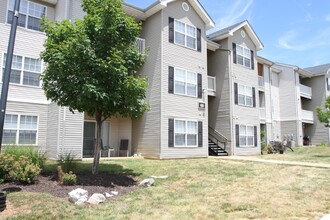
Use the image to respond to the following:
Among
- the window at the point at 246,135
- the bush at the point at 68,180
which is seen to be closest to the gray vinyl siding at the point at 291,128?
the window at the point at 246,135

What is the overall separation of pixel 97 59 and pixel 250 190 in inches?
263

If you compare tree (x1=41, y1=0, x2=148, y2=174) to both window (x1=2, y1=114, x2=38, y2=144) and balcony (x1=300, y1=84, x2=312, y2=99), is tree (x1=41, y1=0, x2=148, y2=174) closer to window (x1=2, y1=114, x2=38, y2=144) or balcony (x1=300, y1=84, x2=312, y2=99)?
window (x1=2, y1=114, x2=38, y2=144)

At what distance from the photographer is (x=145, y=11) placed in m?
19.2

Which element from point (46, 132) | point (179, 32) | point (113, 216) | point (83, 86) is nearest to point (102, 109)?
point (83, 86)

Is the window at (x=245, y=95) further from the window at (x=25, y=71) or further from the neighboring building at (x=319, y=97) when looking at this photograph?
the neighboring building at (x=319, y=97)

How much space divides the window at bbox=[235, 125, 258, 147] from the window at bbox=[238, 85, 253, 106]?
6.45 ft

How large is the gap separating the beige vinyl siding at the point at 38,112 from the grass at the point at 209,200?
21.5 ft

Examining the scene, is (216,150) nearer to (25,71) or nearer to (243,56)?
(243,56)

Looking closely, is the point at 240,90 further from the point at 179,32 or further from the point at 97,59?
the point at 97,59

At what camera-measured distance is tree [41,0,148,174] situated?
984 centimetres

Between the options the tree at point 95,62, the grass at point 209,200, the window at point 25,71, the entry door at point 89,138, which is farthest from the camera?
the entry door at point 89,138

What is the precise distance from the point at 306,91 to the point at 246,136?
1601 centimetres

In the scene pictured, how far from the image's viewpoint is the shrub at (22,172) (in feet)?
29.2

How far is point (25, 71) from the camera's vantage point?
16.0 metres
